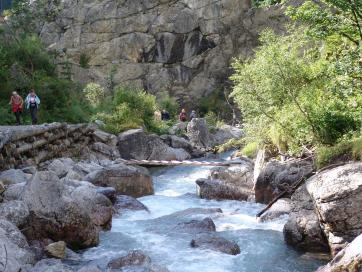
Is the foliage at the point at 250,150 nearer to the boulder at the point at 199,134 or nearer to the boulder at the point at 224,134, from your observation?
the boulder at the point at 199,134

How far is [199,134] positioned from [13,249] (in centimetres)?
2026

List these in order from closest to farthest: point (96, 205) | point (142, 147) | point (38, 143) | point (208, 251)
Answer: point (208, 251) → point (96, 205) → point (38, 143) → point (142, 147)

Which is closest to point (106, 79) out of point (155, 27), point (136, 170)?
point (155, 27)

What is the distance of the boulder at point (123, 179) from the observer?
1267 centimetres

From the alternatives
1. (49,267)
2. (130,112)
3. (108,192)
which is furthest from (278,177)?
(130,112)

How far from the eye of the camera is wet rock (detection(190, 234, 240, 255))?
7977 millimetres

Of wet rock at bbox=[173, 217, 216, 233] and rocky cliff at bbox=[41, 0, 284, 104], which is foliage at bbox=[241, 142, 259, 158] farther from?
rocky cliff at bbox=[41, 0, 284, 104]

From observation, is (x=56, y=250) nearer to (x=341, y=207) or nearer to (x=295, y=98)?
(x=341, y=207)

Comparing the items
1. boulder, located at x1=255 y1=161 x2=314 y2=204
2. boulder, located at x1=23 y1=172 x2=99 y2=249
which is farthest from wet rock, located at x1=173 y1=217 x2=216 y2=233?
boulder, located at x1=255 y1=161 x2=314 y2=204

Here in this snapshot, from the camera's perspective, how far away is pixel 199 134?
85.0ft

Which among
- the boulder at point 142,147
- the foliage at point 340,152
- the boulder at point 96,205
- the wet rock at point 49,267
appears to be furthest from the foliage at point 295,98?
the boulder at point 142,147

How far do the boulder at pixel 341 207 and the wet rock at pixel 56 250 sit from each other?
14.4ft

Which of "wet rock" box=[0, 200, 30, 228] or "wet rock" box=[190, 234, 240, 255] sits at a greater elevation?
"wet rock" box=[0, 200, 30, 228]

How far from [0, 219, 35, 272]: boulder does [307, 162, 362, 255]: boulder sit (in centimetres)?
482
